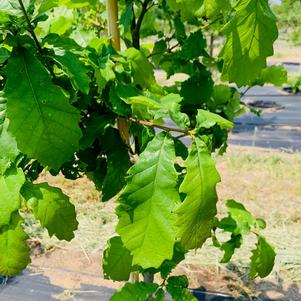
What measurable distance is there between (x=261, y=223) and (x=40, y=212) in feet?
3.34

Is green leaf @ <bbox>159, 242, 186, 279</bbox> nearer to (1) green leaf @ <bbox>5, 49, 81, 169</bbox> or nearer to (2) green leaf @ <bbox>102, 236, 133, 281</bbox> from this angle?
(2) green leaf @ <bbox>102, 236, 133, 281</bbox>

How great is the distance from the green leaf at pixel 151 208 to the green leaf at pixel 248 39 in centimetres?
25

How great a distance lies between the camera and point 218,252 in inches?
120

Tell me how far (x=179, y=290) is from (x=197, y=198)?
0.57 meters

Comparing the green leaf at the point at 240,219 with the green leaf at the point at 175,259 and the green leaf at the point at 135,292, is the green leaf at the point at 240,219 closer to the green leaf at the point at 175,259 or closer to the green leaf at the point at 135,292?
the green leaf at the point at 175,259

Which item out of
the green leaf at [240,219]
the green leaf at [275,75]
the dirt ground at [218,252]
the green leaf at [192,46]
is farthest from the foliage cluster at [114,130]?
the dirt ground at [218,252]

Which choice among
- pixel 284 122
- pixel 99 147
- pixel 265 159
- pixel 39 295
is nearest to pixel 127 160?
pixel 99 147

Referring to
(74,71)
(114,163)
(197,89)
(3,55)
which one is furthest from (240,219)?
(3,55)

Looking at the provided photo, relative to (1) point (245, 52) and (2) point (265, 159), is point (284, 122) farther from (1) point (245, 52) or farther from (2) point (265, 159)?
(1) point (245, 52)

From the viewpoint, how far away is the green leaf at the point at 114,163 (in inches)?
46.2

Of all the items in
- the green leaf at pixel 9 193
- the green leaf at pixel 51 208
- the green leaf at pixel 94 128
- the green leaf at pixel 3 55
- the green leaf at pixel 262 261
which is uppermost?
Answer: the green leaf at pixel 3 55

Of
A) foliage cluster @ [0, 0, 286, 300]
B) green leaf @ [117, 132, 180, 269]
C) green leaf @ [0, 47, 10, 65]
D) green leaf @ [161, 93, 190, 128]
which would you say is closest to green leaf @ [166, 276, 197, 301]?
foliage cluster @ [0, 0, 286, 300]

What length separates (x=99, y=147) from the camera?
1.25 metres

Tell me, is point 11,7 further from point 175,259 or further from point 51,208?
point 175,259
